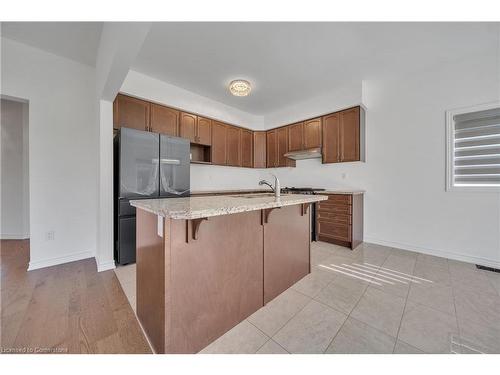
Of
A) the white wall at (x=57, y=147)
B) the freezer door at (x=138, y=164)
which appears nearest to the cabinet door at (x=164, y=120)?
the freezer door at (x=138, y=164)

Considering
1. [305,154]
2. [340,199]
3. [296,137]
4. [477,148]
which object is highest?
[296,137]

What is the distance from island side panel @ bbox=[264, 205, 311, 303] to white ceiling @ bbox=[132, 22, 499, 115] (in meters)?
1.96

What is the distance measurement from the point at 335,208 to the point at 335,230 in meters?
0.37

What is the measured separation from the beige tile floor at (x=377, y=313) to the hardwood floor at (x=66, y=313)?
9.5 inches

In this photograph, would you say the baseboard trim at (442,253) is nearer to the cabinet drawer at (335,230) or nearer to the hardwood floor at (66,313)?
the cabinet drawer at (335,230)

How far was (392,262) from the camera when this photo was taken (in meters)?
2.55

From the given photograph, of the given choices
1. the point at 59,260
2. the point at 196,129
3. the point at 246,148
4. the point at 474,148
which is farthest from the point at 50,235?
the point at 474,148

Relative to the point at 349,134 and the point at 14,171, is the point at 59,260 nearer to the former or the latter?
the point at 14,171

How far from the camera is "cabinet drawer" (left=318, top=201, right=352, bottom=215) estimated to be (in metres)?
3.10

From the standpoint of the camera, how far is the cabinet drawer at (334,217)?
3.10 metres

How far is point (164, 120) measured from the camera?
3225 mm

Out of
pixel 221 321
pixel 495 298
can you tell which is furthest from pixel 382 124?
pixel 221 321

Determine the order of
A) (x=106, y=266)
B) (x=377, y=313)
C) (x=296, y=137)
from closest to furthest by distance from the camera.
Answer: (x=377, y=313) < (x=106, y=266) < (x=296, y=137)

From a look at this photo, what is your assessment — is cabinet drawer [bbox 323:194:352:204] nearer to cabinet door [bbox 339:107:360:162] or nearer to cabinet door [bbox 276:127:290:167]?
cabinet door [bbox 339:107:360:162]
